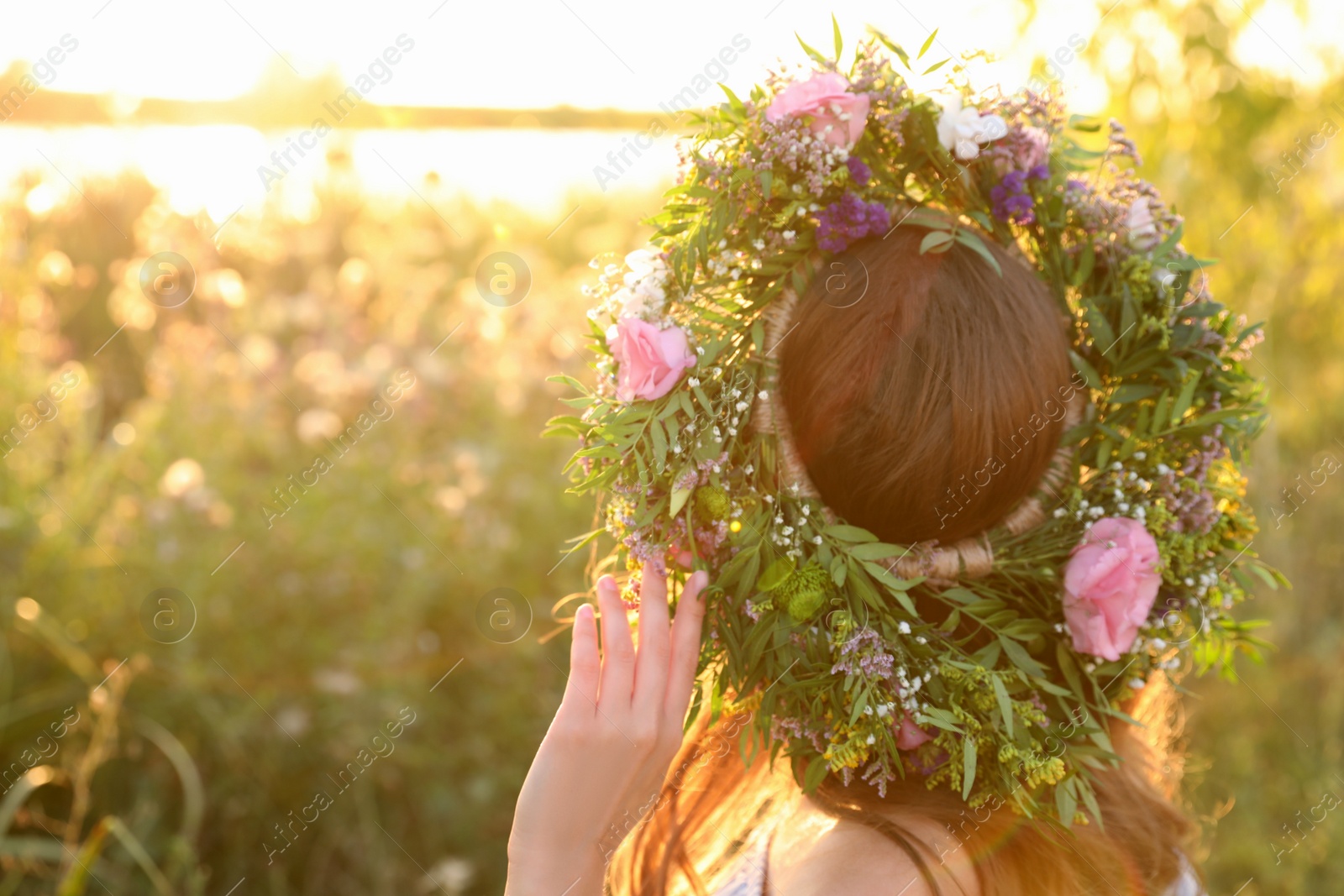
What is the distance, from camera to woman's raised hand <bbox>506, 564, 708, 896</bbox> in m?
1.54

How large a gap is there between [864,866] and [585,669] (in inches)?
22.5

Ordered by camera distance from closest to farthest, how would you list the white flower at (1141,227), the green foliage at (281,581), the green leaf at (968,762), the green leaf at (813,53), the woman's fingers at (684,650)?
1. the green leaf at (968,762)
2. the woman's fingers at (684,650)
3. the green leaf at (813,53)
4. the white flower at (1141,227)
5. the green foliage at (281,581)

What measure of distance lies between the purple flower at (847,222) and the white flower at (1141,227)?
0.60m

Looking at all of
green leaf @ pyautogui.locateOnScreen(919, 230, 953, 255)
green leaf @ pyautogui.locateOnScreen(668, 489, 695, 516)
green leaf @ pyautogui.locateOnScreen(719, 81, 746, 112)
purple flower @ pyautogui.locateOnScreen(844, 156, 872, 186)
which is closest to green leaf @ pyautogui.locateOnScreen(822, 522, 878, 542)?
green leaf @ pyautogui.locateOnScreen(668, 489, 695, 516)

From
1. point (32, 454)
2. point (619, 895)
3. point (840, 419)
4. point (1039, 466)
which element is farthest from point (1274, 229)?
point (32, 454)

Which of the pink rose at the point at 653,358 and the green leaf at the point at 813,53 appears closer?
the pink rose at the point at 653,358

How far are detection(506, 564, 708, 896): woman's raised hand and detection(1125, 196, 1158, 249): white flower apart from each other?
3.72 feet

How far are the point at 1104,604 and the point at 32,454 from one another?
374 centimetres

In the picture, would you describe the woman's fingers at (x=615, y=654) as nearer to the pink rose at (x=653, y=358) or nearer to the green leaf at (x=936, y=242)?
the pink rose at (x=653, y=358)

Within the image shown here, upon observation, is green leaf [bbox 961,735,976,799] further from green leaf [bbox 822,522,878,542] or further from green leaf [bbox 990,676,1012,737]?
green leaf [bbox 822,522,878,542]

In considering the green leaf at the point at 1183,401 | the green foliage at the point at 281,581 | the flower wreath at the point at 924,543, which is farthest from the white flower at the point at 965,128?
the green foliage at the point at 281,581

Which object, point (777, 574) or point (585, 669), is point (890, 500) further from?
point (585, 669)

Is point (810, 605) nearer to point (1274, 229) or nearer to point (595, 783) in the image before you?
point (595, 783)

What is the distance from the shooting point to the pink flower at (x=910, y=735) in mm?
1581
